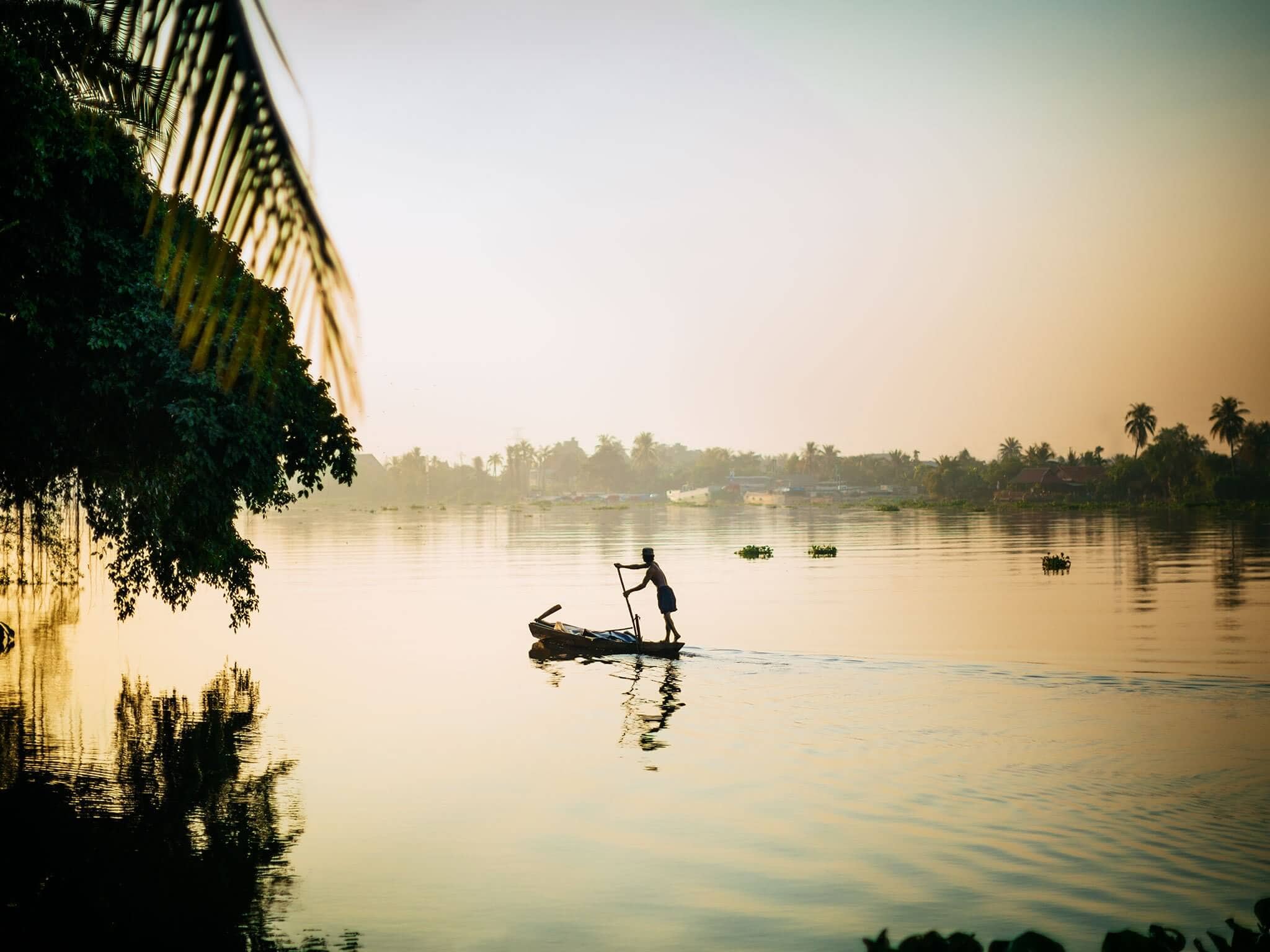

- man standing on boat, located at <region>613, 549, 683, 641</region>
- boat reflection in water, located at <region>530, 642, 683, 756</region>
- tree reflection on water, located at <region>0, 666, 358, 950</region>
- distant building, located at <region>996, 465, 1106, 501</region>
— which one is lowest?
boat reflection in water, located at <region>530, 642, 683, 756</region>

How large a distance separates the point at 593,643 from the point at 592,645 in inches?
4.0

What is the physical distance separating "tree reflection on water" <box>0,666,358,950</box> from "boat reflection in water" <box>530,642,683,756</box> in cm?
578

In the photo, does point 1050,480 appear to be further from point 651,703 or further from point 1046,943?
point 1046,943

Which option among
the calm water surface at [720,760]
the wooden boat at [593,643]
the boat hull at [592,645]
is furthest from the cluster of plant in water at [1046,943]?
the wooden boat at [593,643]

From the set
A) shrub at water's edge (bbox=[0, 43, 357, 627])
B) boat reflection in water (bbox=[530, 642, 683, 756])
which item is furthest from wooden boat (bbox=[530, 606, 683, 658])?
shrub at water's edge (bbox=[0, 43, 357, 627])

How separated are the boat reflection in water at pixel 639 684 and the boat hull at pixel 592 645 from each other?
0.25 feet

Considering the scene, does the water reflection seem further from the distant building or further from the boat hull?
the distant building

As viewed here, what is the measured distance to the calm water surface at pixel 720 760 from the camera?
34.5 ft

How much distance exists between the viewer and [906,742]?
17156mm

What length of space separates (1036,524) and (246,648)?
81446 millimetres

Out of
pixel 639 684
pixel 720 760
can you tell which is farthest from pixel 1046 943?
pixel 639 684

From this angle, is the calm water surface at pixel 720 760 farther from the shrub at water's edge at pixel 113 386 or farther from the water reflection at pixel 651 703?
the shrub at water's edge at pixel 113 386

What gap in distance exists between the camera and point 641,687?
22.6 m

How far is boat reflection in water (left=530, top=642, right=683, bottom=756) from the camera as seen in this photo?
1814 centimetres
